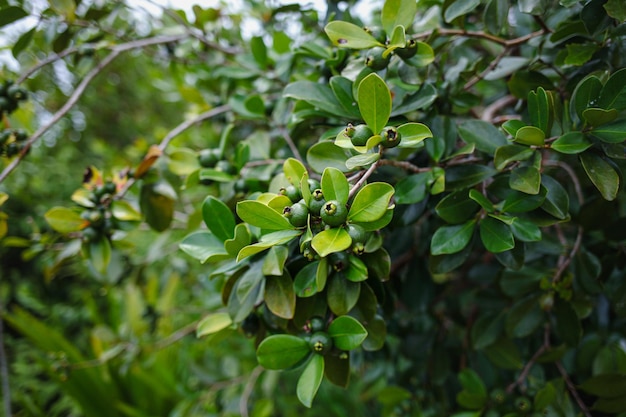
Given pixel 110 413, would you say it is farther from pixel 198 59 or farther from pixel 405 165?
pixel 405 165

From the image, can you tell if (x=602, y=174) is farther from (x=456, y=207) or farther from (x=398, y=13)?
(x=398, y=13)

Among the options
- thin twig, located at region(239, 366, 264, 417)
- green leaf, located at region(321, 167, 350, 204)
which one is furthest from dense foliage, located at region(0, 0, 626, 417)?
thin twig, located at region(239, 366, 264, 417)

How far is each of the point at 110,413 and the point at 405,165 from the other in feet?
5.49

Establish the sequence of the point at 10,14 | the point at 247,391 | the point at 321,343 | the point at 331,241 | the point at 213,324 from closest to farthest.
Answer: the point at 331,241, the point at 321,343, the point at 213,324, the point at 10,14, the point at 247,391

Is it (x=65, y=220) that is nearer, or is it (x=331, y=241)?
(x=331, y=241)

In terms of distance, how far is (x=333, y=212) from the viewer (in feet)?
1.46

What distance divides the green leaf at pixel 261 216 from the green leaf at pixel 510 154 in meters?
0.29

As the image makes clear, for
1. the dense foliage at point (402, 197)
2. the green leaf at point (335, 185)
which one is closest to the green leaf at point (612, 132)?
the dense foliage at point (402, 197)

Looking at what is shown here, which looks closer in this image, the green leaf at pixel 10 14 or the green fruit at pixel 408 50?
the green fruit at pixel 408 50

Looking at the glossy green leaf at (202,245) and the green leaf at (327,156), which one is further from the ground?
the green leaf at (327,156)

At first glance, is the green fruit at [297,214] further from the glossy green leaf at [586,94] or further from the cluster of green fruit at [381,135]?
the glossy green leaf at [586,94]

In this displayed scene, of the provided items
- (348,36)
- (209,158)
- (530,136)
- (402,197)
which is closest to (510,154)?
(530,136)

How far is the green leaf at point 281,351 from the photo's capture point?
21.2 inches

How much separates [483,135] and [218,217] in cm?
40
